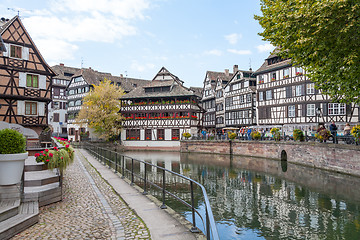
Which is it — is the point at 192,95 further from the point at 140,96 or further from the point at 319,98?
the point at 319,98

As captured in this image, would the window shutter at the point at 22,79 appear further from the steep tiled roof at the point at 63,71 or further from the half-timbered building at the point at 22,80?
the steep tiled roof at the point at 63,71

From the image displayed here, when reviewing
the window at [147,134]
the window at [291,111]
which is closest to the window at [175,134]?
the window at [147,134]

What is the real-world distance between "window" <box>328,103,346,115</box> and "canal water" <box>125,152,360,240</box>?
48.1 feet

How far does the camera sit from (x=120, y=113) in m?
51.6

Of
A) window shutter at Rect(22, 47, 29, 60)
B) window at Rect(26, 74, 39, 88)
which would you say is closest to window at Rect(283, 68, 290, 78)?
window at Rect(26, 74, 39, 88)

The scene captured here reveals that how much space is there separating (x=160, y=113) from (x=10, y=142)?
42.3 m

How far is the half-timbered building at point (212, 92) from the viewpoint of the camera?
55.8 m

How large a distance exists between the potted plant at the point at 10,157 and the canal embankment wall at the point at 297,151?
19234 millimetres

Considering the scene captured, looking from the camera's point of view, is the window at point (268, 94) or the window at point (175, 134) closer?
the window at point (268, 94)

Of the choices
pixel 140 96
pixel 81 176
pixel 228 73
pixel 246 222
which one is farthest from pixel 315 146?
pixel 228 73

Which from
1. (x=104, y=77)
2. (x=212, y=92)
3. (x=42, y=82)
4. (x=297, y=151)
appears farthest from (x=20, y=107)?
(x=212, y=92)

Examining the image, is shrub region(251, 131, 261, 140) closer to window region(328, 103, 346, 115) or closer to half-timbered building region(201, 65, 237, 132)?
window region(328, 103, 346, 115)

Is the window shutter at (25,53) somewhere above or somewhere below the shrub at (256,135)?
above

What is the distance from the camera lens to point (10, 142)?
6.70 meters
